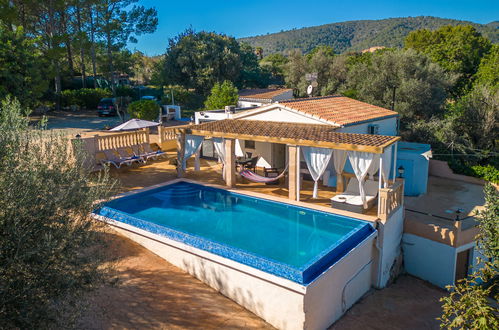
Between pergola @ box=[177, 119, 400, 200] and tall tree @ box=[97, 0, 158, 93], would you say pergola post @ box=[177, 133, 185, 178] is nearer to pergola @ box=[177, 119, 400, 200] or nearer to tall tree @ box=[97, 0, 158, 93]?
pergola @ box=[177, 119, 400, 200]

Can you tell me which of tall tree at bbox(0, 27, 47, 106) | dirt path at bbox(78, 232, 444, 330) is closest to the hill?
tall tree at bbox(0, 27, 47, 106)

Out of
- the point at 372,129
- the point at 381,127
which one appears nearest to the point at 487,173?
the point at 381,127

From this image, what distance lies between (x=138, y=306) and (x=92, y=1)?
3965 cm

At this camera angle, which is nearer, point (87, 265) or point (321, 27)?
point (87, 265)

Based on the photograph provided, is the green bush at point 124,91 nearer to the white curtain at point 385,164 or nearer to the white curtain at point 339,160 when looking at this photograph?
the white curtain at point 339,160

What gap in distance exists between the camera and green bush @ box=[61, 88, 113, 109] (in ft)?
134

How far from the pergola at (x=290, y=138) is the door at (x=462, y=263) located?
376cm

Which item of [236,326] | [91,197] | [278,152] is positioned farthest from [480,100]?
[91,197]

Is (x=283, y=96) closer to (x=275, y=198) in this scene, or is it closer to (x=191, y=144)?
(x=191, y=144)

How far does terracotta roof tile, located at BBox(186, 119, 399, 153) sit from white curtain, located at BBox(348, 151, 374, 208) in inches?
13.9

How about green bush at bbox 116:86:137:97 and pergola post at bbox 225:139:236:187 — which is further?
green bush at bbox 116:86:137:97

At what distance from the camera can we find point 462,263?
14359 millimetres

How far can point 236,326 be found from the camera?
30.4 feet

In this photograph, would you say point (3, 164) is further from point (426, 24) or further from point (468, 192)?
point (426, 24)
